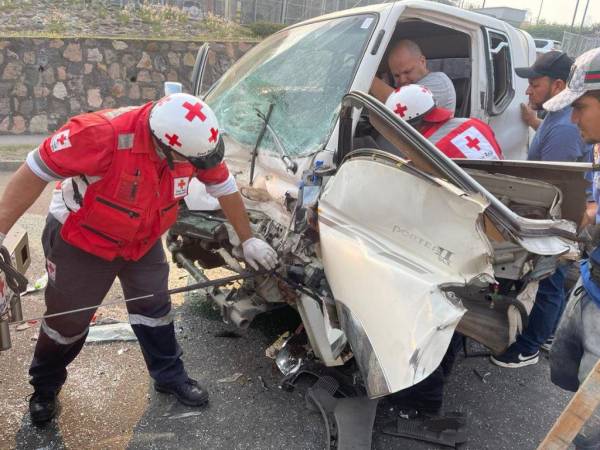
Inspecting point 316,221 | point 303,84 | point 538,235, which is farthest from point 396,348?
point 303,84

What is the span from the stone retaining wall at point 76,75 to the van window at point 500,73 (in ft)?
24.4

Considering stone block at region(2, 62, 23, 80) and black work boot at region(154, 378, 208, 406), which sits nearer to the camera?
black work boot at region(154, 378, 208, 406)

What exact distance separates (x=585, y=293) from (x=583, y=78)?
0.82 metres

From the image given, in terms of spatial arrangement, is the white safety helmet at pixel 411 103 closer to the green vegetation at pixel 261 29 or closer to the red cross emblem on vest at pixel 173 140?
the red cross emblem on vest at pixel 173 140

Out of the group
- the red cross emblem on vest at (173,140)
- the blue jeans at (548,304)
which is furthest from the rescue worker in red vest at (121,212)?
the blue jeans at (548,304)

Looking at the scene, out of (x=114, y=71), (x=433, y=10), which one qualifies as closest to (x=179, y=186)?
(x=433, y=10)

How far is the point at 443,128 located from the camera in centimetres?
265

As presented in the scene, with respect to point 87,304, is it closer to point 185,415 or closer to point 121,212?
point 121,212

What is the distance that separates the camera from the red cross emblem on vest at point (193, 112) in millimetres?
1963

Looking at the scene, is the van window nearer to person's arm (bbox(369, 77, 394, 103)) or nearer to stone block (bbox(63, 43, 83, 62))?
person's arm (bbox(369, 77, 394, 103))

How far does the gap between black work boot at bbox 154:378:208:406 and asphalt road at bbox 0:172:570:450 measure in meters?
0.05

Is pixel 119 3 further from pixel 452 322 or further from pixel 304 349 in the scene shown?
pixel 452 322

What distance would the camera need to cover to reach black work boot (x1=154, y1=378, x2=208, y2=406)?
8.23 ft

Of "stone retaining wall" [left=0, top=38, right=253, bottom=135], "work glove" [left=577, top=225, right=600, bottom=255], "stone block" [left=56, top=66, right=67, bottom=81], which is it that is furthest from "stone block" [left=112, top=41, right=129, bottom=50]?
"work glove" [left=577, top=225, right=600, bottom=255]
